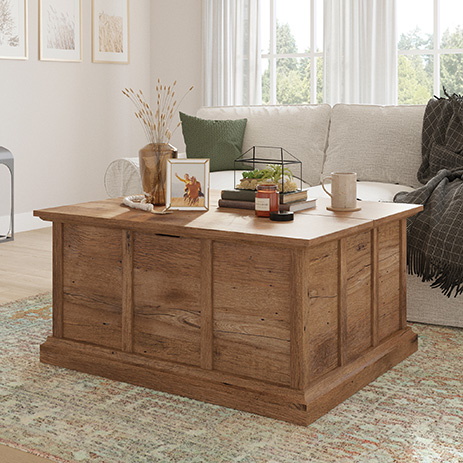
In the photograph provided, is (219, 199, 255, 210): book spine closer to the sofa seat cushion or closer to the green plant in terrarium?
the green plant in terrarium

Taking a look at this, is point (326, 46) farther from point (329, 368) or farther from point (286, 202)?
point (329, 368)

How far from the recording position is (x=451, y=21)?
5.30m

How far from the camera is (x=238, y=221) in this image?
2230 millimetres

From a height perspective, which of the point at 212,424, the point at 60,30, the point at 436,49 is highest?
the point at 60,30

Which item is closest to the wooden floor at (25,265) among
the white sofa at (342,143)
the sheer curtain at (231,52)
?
the white sofa at (342,143)

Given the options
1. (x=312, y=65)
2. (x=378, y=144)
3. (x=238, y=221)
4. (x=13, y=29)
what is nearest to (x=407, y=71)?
(x=312, y=65)

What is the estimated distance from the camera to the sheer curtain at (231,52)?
592 cm

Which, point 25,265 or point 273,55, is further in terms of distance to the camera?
point 273,55

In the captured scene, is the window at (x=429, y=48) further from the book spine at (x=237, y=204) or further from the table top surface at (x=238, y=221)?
the book spine at (x=237, y=204)

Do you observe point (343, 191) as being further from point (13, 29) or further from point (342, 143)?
point (13, 29)

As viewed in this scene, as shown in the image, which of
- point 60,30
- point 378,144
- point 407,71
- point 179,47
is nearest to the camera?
point 378,144

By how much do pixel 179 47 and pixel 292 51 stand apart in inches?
39.4

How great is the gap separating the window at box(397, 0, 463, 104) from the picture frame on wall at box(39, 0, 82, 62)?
2.39 meters

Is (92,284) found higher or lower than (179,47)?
lower
